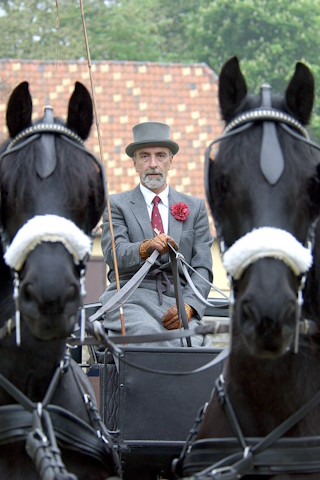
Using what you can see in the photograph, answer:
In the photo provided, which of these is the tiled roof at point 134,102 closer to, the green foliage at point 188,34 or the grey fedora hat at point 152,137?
the green foliage at point 188,34

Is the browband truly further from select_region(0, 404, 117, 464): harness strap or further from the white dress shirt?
the white dress shirt

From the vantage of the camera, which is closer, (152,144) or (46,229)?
(46,229)

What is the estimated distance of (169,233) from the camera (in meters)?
5.98

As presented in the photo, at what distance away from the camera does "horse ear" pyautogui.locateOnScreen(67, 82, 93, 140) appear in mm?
4109

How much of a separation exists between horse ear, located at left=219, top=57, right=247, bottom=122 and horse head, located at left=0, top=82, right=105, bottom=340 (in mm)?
562

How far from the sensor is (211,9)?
29.8 meters

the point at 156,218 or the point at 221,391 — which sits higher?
the point at 156,218

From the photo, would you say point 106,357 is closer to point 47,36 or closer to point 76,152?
point 76,152

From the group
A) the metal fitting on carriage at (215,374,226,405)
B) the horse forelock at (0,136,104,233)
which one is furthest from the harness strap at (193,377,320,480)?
→ the horse forelock at (0,136,104,233)

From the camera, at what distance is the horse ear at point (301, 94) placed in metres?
3.79

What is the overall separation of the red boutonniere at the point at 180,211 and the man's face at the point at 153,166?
18 centimetres

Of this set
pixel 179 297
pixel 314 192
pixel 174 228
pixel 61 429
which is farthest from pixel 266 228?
pixel 174 228

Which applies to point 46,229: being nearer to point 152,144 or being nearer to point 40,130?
point 40,130

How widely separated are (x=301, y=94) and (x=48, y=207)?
1.07 metres
